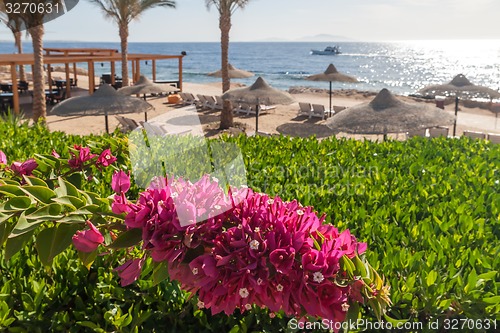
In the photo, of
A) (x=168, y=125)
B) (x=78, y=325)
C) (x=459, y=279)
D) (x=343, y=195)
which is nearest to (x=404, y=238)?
(x=459, y=279)

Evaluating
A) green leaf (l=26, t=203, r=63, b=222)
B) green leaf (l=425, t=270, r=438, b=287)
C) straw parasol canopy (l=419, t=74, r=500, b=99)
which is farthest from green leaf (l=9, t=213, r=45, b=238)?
straw parasol canopy (l=419, t=74, r=500, b=99)

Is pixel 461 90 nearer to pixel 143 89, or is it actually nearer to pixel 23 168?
pixel 143 89

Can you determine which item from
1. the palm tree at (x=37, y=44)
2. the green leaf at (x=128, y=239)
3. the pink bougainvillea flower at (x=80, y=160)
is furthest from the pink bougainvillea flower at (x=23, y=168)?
the palm tree at (x=37, y=44)

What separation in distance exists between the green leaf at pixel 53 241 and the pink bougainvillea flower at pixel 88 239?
4cm

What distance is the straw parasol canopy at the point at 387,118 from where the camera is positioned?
11.7 m

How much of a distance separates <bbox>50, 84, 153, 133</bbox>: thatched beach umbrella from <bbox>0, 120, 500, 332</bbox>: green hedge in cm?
1041

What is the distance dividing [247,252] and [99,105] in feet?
48.5

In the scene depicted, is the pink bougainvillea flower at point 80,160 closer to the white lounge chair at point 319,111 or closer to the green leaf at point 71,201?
the green leaf at point 71,201

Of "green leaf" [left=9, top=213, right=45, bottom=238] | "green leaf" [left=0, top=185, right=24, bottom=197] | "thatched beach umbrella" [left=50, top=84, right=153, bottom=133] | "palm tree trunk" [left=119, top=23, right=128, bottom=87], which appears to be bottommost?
"thatched beach umbrella" [left=50, top=84, right=153, bottom=133]

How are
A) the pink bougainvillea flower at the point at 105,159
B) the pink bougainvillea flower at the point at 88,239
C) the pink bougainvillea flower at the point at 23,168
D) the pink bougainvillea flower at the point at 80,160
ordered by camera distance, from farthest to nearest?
the pink bougainvillea flower at the point at 105,159
the pink bougainvillea flower at the point at 80,160
the pink bougainvillea flower at the point at 23,168
the pink bougainvillea flower at the point at 88,239

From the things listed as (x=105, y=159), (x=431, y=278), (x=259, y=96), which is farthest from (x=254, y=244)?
(x=259, y=96)

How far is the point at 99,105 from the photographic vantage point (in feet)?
49.6

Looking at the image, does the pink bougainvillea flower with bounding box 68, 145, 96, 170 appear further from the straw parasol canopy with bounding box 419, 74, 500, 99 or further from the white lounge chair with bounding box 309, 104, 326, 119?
the white lounge chair with bounding box 309, 104, 326, 119

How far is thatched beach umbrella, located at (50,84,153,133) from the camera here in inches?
591
